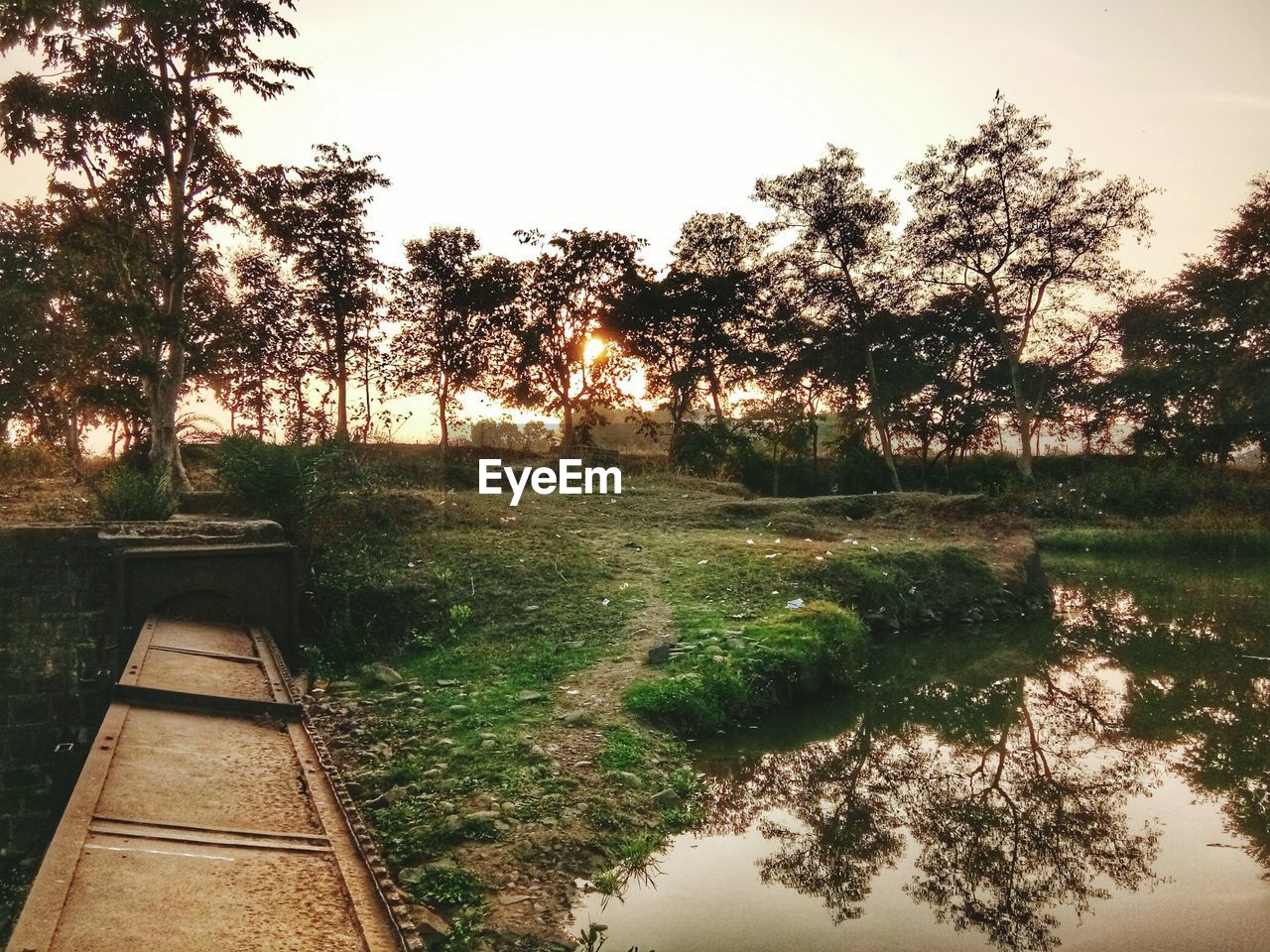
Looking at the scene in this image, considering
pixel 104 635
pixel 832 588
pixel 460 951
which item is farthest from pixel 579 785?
pixel 832 588

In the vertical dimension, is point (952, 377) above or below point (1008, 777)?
above

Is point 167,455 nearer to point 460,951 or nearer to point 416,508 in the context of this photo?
point 416,508

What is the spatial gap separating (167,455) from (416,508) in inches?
239

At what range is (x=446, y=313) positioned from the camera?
2252 centimetres

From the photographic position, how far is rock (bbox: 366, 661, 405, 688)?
6598 millimetres

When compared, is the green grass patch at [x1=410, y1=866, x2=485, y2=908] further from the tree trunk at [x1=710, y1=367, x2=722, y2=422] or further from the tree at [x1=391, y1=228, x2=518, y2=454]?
the tree trunk at [x1=710, y1=367, x2=722, y2=422]

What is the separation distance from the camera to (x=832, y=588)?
9.53m

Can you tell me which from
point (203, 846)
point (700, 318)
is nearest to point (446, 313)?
point (700, 318)

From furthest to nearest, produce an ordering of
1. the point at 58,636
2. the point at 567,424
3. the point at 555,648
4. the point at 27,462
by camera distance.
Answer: the point at 567,424 < the point at 27,462 < the point at 555,648 < the point at 58,636

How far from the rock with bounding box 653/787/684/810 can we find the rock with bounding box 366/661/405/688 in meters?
2.82

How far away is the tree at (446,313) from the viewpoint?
22375mm

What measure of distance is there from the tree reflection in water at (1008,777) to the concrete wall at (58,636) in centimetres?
449

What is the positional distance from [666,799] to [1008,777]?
255cm

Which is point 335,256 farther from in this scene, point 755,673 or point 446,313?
point 755,673
